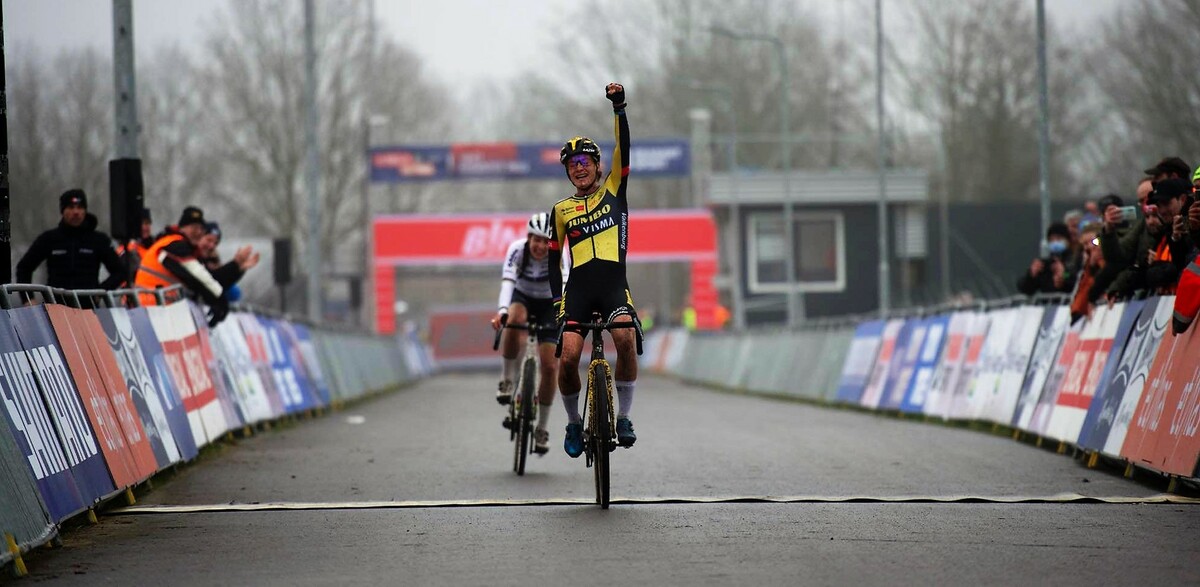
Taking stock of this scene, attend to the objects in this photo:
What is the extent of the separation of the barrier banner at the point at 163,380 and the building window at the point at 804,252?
48.2m

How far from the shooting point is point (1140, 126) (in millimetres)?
42344

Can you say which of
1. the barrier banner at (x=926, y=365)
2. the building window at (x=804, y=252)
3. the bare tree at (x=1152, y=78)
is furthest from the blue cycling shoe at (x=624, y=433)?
the building window at (x=804, y=252)

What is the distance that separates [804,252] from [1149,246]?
48395 mm

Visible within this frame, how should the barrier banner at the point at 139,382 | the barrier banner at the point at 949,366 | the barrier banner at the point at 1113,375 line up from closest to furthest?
the barrier banner at the point at 139,382
the barrier banner at the point at 1113,375
the barrier banner at the point at 949,366

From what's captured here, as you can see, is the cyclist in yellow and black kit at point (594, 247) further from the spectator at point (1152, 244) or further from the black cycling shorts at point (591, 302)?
the spectator at point (1152, 244)

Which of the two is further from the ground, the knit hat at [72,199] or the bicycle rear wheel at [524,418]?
the knit hat at [72,199]

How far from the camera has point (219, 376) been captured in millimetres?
16219

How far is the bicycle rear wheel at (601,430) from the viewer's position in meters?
10.2

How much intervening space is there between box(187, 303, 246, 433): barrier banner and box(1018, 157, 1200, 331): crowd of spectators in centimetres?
688

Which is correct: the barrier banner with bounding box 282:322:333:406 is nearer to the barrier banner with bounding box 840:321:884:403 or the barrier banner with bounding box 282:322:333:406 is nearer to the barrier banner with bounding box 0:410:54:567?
the barrier banner with bounding box 840:321:884:403

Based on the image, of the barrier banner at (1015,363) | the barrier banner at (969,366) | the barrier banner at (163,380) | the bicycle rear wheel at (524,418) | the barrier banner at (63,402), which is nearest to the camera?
the barrier banner at (63,402)

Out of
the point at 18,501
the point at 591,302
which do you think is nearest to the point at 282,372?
the point at 591,302

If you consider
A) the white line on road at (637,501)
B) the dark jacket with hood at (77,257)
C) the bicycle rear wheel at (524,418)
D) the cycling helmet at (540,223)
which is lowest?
the white line on road at (637,501)

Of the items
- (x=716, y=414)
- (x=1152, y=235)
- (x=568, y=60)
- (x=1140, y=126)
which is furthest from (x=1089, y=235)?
(x=568, y=60)
